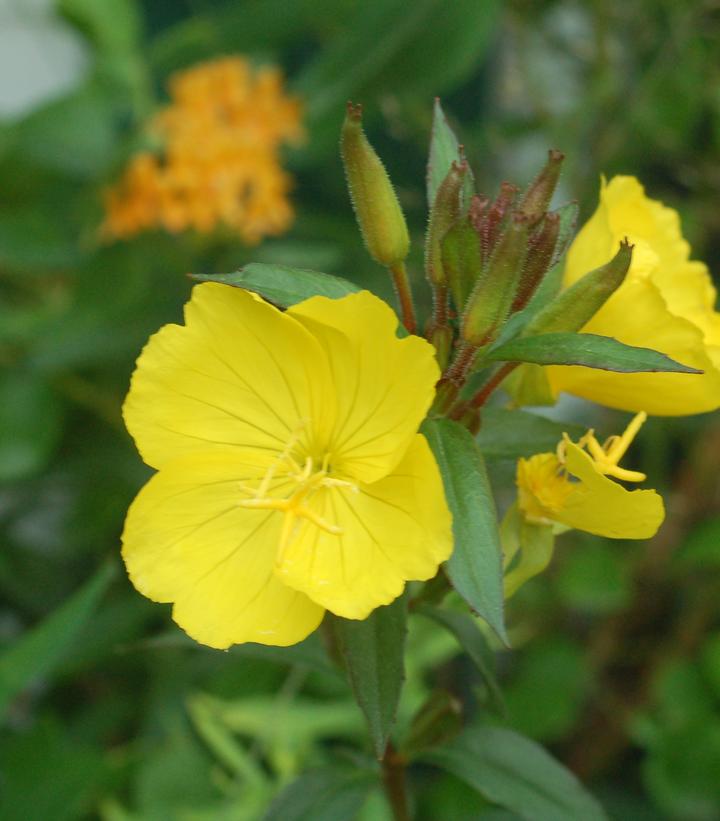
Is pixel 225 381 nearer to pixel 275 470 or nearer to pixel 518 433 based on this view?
pixel 275 470

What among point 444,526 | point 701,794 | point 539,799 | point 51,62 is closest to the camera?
point 444,526

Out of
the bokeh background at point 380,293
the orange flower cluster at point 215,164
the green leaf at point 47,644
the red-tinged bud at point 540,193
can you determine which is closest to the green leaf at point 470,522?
the red-tinged bud at point 540,193

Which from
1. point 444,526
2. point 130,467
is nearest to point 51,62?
point 130,467

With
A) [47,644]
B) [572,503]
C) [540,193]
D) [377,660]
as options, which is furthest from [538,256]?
[47,644]

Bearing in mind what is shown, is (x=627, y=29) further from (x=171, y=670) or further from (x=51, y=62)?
(x=171, y=670)

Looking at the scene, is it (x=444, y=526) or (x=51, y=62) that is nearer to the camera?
(x=444, y=526)

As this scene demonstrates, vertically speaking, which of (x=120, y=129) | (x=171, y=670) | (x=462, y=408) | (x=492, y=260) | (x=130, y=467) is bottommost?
(x=171, y=670)

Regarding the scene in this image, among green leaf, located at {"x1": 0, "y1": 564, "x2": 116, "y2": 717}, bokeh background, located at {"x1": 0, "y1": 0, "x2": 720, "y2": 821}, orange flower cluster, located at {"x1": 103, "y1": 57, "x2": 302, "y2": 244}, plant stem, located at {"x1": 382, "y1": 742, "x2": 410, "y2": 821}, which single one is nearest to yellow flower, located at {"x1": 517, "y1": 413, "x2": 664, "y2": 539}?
plant stem, located at {"x1": 382, "y1": 742, "x2": 410, "y2": 821}
